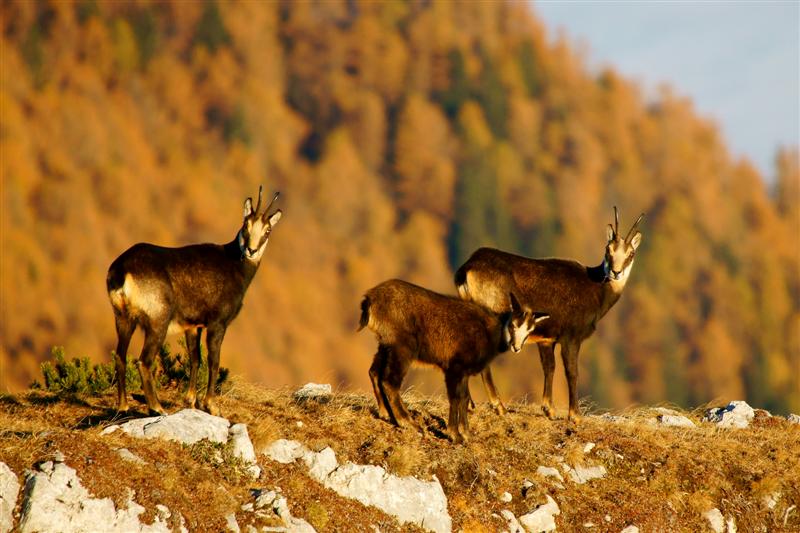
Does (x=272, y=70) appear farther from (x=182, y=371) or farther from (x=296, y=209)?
(x=182, y=371)

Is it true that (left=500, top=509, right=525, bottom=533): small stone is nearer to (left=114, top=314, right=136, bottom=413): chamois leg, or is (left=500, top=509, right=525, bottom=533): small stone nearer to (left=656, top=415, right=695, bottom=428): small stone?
(left=114, top=314, right=136, bottom=413): chamois leg

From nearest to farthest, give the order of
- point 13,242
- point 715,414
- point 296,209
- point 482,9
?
point 715,414
point 13,242
point 296,209
point 482,9

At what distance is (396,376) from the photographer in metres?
15.8

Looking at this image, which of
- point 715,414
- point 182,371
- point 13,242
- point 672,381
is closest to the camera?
point 182,371

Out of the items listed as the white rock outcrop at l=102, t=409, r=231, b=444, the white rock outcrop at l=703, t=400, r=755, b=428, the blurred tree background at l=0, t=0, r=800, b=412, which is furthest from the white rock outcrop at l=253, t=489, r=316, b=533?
the blurred tree background at l=0, t=0, r=800, b=412

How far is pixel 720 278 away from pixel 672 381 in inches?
717

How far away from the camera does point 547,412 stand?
18203mm

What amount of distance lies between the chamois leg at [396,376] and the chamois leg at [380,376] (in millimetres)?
95

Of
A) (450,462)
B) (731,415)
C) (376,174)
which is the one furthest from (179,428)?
(376,174)

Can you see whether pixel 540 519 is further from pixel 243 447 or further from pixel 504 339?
pixel 243 447

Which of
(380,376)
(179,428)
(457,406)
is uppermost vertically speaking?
(179,428)

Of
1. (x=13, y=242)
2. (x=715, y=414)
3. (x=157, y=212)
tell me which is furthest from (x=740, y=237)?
(x=715, y=414)

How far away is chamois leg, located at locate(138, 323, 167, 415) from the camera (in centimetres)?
1491

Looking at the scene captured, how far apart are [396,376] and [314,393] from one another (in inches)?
113
